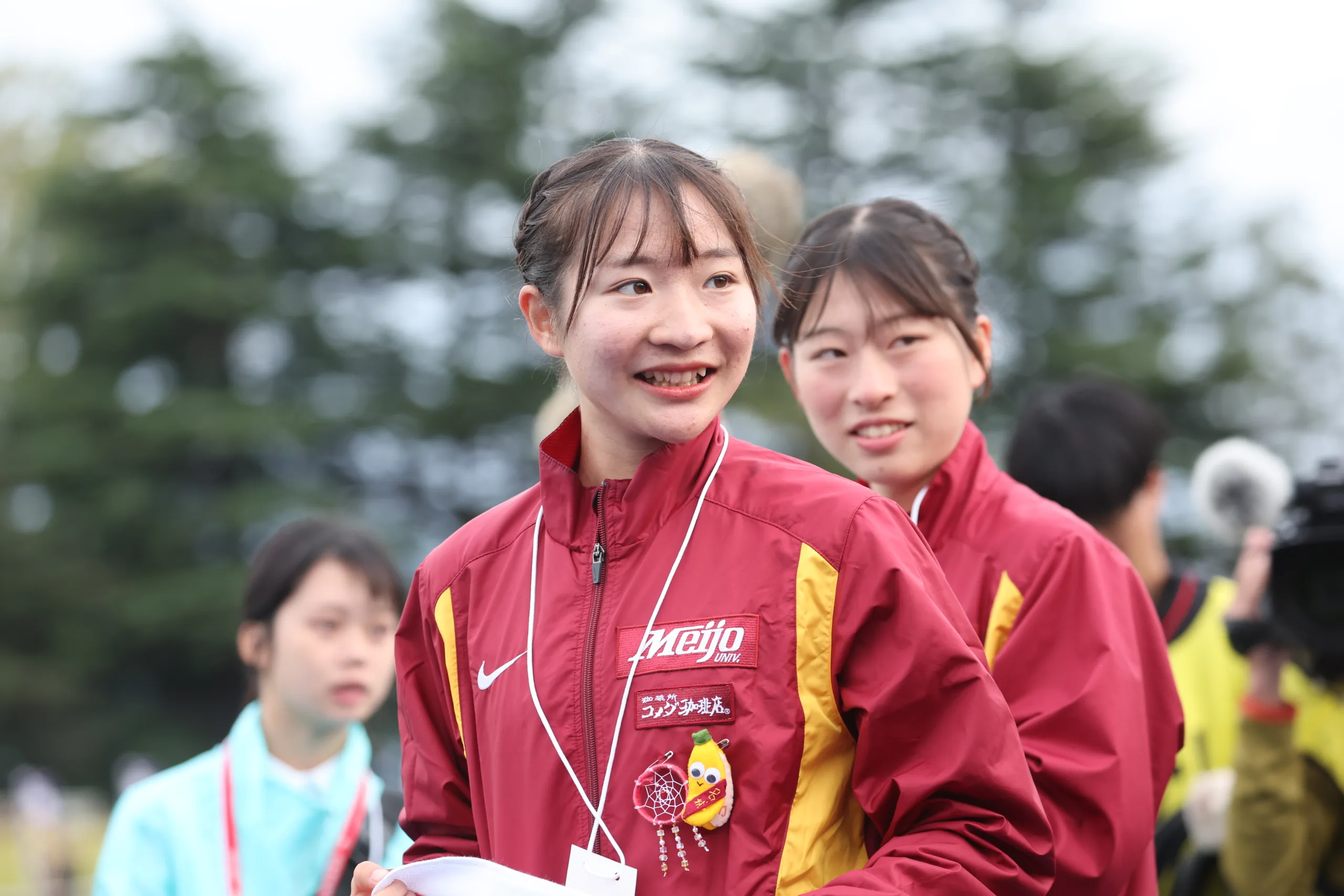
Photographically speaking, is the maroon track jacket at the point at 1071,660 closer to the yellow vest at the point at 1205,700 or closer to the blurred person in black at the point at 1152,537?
the blurred person in black at the point at 1152,537

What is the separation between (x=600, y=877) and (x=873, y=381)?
95cm

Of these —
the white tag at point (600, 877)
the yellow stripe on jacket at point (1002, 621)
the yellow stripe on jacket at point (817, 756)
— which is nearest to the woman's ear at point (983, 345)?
the yellow stripe on jacket at point (1002, 621)

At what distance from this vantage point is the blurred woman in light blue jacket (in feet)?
10.9

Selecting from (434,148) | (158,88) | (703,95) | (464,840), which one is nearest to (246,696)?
(464,840)

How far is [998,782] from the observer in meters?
1.60

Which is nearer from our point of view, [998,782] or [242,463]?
[998,782]

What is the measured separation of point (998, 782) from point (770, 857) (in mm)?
275

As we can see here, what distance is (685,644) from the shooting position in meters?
1.72

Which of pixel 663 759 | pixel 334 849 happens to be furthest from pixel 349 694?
pixel 663 759

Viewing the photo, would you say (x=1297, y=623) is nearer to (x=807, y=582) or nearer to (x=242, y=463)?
(x=807, y=582)

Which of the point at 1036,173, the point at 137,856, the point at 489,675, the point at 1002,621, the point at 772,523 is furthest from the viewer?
the point at 1036,173

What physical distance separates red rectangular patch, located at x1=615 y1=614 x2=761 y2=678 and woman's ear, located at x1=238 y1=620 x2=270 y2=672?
210 cm

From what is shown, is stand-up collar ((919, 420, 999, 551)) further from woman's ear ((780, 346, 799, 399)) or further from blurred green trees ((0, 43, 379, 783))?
blurred green trees ((0, 43, 379, 783))

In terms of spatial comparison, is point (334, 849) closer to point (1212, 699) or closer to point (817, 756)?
point (817, 756)
